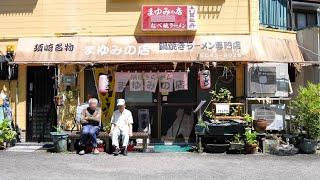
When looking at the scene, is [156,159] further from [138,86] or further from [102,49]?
[102,49]

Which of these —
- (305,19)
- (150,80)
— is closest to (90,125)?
(150,80)

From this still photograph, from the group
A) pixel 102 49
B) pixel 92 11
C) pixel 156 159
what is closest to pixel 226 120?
pixel 156 159

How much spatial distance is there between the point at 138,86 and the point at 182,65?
61.5 inches

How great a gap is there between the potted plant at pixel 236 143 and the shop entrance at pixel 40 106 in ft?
19.4

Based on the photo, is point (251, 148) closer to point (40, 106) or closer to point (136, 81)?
point (136, 81)

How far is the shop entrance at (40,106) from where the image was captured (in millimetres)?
15547

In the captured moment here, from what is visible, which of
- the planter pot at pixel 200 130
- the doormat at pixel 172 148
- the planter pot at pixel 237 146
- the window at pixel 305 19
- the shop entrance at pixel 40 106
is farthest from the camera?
the window at pixel 305 19

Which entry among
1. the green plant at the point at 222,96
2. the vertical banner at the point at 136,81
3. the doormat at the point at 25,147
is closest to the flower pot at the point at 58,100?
the doormat at the point at 25,147

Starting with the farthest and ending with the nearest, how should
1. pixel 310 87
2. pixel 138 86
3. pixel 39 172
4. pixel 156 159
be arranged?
pixel 138 86
pixel 310 87
pixel 156 159
pixel 39 172

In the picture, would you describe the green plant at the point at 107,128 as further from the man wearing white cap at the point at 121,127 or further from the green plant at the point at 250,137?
the green plant at the point at 250,137

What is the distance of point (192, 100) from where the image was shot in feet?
50.2

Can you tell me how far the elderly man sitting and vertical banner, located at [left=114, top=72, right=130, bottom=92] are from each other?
131cm

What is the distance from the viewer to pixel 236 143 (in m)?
13.6

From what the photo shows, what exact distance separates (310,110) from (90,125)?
640 cm
